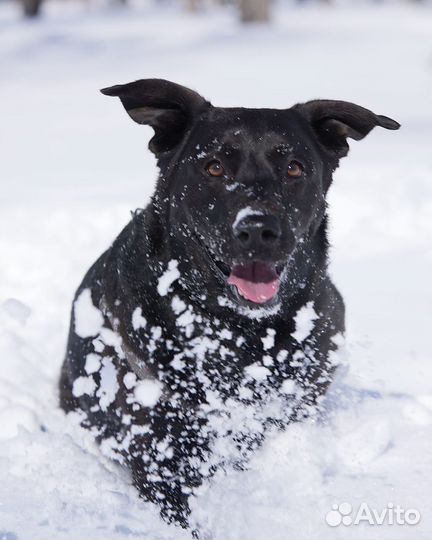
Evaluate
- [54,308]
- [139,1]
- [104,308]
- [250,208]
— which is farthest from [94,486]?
[139,1]

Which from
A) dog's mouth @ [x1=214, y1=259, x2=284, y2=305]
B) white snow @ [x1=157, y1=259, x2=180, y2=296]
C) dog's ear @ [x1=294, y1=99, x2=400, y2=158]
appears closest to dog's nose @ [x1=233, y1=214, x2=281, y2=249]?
dog's mouth @ [x1=214, y1=259, x2=284, y2=305]

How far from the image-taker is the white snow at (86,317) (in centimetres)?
430

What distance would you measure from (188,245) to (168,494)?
1037 millimetres

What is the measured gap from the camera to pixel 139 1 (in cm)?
6056

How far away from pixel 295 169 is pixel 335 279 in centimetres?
283

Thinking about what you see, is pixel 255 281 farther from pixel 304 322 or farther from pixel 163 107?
pixel 163 107

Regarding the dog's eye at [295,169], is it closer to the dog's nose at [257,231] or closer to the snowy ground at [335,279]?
the dog's nose at [257,231]

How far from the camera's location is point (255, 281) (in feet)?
12.3

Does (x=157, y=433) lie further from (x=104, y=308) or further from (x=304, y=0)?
(x=304, y=0)

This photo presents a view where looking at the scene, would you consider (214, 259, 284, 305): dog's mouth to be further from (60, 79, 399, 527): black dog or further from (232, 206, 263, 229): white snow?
(232, 206, 263, 229): white snow

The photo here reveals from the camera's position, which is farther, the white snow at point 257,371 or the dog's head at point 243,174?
the white snow at point 257,371

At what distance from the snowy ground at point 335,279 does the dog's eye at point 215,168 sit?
48.8 inches

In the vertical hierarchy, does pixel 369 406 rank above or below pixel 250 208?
below

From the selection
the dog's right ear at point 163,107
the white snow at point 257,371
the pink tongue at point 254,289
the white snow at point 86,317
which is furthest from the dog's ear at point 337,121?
the white snow at point 86,317
